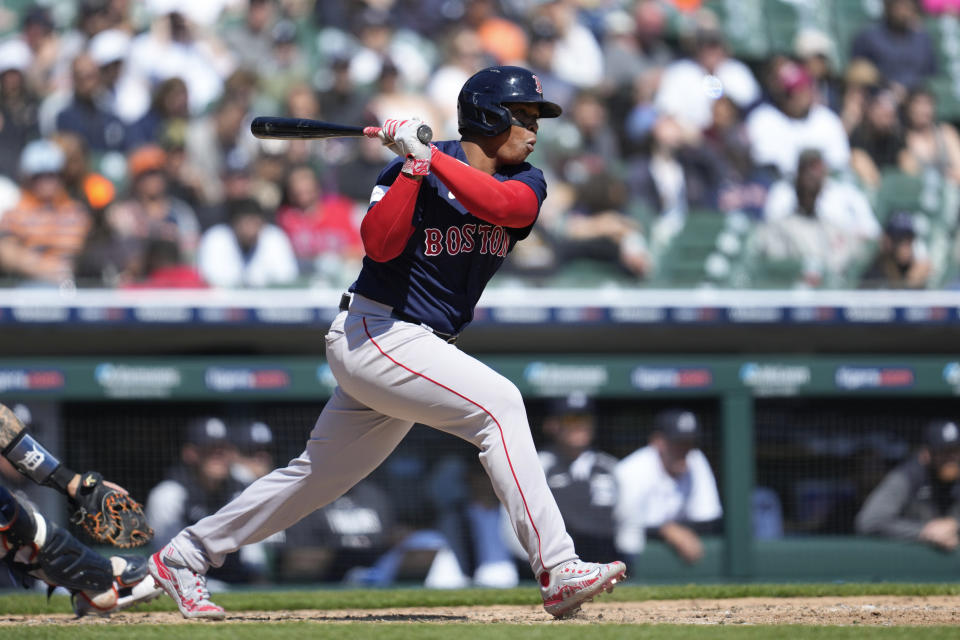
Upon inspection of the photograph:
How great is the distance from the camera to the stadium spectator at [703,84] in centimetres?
835

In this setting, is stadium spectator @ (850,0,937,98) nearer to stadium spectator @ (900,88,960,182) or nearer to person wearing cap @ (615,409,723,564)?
stadium spectator @ (900,88,960,182)

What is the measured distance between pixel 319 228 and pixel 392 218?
375 centimetres

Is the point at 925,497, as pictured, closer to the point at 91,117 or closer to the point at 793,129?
the point at 793,129

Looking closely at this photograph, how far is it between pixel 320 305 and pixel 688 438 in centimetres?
187

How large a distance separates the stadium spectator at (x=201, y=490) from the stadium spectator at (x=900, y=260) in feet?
12.0

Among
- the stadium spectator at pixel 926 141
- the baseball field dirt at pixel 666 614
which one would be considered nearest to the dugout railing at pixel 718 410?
the baseball field dirt at pixel 666 614

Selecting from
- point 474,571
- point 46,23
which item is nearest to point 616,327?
point 474,571

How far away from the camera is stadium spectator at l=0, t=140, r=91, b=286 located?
6.52 meters

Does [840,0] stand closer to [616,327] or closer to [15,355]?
[616,327]

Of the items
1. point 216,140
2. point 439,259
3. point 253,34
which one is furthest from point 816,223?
point 439,259

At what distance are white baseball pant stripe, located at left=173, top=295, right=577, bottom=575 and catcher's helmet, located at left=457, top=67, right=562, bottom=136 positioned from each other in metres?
0.58

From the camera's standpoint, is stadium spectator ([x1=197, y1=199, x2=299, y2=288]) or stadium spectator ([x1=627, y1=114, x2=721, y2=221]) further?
stadium spectator ([x1=627, y1=114, x2=721, y2=221])

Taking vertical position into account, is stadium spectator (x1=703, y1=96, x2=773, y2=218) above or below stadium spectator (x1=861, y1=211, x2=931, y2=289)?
above

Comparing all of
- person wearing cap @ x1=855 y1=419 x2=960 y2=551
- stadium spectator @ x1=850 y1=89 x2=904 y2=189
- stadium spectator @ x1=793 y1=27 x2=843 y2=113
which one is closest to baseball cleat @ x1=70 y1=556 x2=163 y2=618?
person wearing cap @ x1=855 y1=419 x2=960 y2=551
